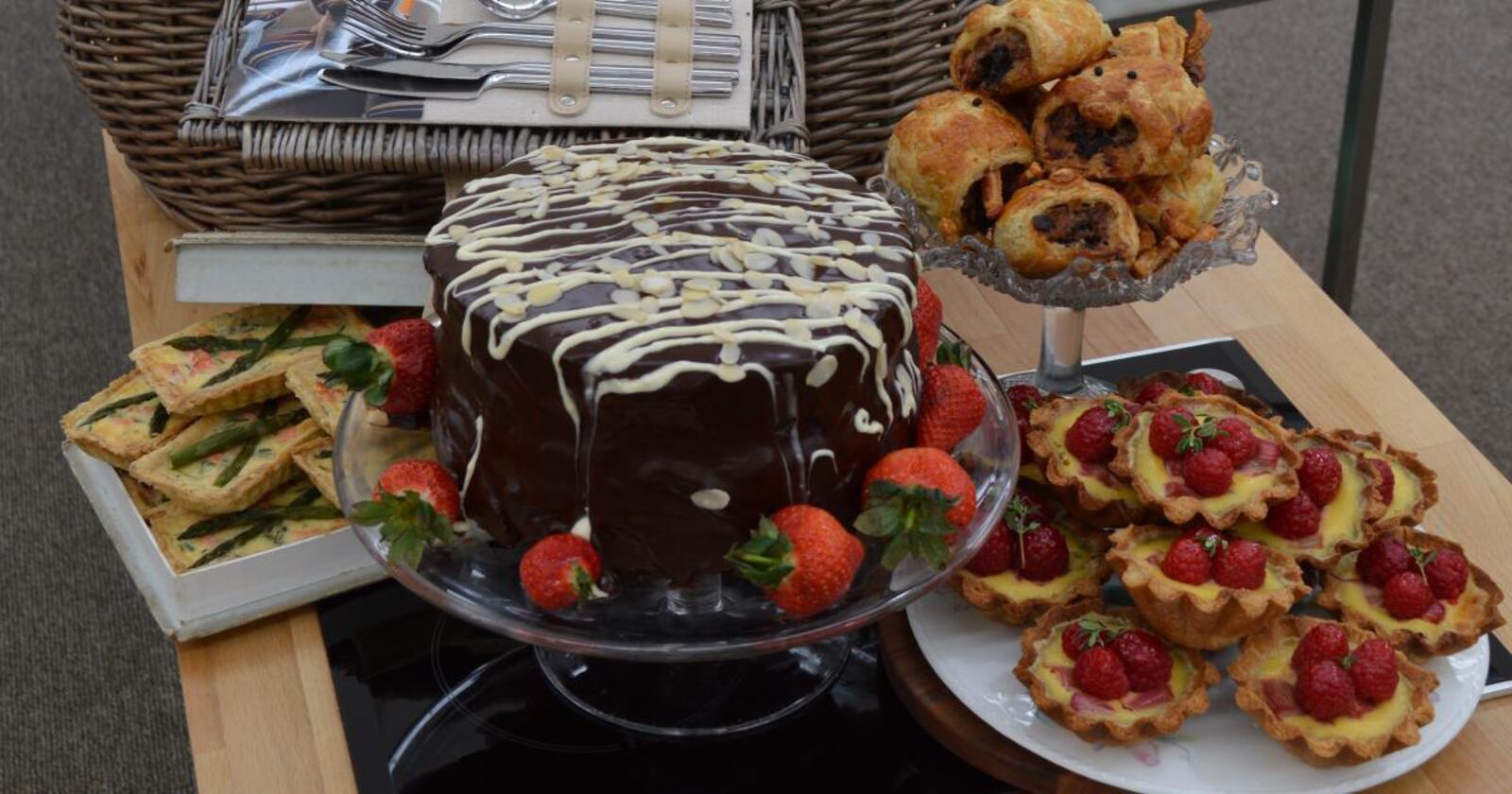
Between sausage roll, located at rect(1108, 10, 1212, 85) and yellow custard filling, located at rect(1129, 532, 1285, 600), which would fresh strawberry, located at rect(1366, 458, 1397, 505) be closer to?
yellow custard filling, located at rect(1129, 532, 1285, 600)

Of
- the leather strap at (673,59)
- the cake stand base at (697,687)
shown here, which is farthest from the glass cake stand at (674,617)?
the leather strap at (673,59)

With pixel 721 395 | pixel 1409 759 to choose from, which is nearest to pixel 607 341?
pixel 721 395

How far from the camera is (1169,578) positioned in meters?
1.07

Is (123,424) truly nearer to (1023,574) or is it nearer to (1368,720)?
(1023,574)

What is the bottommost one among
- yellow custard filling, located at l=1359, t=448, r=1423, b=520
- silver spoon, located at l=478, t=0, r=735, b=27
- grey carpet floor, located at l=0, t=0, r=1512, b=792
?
grey carpet floor, located at l=0, t=0, r=1512, b=792

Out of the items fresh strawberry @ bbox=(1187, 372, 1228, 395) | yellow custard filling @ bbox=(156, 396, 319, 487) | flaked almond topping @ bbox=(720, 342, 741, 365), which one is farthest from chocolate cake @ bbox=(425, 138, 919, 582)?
fresh strawberry @ bbox=(1187, 372, 1228, 395)

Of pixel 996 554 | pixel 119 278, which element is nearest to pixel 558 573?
pixel 996 554

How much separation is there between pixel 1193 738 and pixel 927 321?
1.12 feet

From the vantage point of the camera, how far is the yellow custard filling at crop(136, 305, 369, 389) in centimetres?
131

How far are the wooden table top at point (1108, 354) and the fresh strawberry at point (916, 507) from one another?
38 centimetres

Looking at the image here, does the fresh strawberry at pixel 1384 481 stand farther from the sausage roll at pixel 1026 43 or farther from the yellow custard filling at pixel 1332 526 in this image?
the sausage roll at pixel 1026 43

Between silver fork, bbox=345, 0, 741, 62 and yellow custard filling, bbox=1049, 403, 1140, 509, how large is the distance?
431 mm

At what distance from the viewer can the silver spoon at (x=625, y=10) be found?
1.38m

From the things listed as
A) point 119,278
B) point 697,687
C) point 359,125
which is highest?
point 359,125
